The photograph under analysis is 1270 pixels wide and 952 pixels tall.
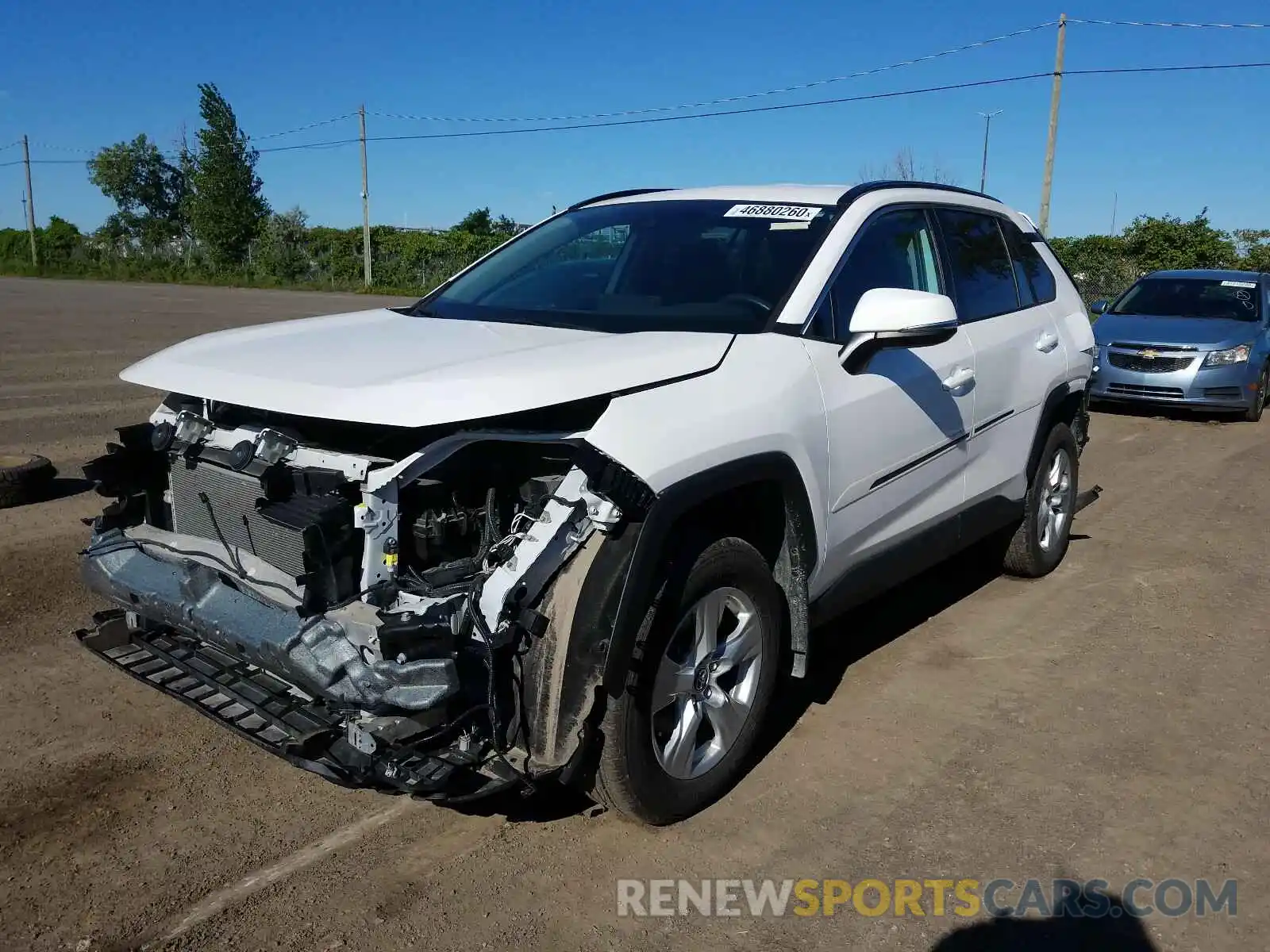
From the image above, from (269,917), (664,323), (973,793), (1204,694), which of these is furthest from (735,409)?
(1204,694)

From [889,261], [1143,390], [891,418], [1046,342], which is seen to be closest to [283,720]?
[891,418]

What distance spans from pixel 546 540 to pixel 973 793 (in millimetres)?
1890

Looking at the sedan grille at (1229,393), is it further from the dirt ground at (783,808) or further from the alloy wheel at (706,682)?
the alloy wheel at (706,682)

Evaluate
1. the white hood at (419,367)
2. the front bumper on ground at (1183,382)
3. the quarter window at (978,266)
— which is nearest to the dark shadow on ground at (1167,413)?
the front bumper on ground at (1183,382)

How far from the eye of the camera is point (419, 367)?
3043 millimetres

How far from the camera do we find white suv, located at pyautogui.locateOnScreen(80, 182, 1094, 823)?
9.21ft

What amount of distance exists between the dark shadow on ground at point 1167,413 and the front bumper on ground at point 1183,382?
0.21 m

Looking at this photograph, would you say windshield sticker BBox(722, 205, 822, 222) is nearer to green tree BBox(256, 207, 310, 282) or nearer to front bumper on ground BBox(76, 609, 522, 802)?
front bumper on ground BBox(76, 609, 522, 802)

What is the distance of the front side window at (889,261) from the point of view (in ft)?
13.0

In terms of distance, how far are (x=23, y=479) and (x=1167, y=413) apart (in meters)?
11.9

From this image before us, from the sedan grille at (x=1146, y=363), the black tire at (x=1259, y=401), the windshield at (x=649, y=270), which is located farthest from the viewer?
the black tire at (x=1259, y=401)

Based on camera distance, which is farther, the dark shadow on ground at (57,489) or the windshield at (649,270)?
the dark shadow on ground at (57,489)

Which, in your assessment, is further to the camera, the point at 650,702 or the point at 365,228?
the point at 365,228

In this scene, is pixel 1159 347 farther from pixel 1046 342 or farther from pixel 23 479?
pixel 23 479
